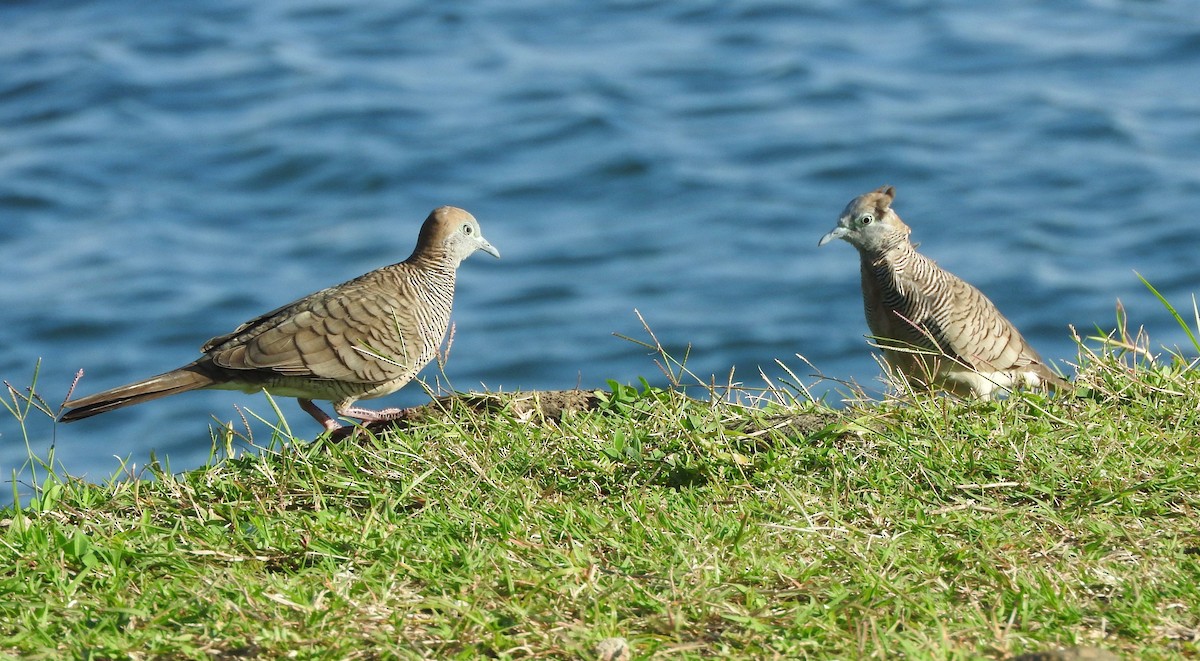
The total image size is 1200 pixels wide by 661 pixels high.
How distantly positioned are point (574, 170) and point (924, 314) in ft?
35.1

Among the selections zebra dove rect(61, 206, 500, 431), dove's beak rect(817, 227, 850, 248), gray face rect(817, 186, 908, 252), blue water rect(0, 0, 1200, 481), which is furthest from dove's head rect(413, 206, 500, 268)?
blue water rect(0, 0, 1200, 481)

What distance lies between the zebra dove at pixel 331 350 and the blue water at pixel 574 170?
469cm

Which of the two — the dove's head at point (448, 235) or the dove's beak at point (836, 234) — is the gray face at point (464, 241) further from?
the dove's beak at point (836, 234)

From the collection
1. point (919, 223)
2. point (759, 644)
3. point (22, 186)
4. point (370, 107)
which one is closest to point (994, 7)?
point (919, 223)

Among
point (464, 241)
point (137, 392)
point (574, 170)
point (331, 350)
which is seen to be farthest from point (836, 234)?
point (574, 170)

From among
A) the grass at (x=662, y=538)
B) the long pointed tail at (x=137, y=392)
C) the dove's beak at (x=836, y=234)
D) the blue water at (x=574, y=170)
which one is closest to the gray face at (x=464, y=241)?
the long pointed tail at (x=137, y=392)

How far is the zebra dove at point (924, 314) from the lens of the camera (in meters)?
6.94

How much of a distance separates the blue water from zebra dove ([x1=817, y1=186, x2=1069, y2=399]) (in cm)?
533

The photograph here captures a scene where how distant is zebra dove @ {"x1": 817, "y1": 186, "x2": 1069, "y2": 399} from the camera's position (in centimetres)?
694

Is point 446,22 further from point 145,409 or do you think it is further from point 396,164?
point 145,409

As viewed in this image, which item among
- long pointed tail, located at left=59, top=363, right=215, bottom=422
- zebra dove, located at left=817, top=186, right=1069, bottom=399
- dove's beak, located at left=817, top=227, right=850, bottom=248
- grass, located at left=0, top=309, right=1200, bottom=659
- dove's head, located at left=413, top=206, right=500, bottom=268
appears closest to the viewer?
grass, located at left=0, top=309, right=1200, bottom=659

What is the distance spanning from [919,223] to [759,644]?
12.1 meters

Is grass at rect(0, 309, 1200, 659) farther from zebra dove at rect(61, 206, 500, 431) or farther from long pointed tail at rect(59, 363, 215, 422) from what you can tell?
zebra dove at rect(61, 206, 500, 431)

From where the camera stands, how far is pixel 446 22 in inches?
825
